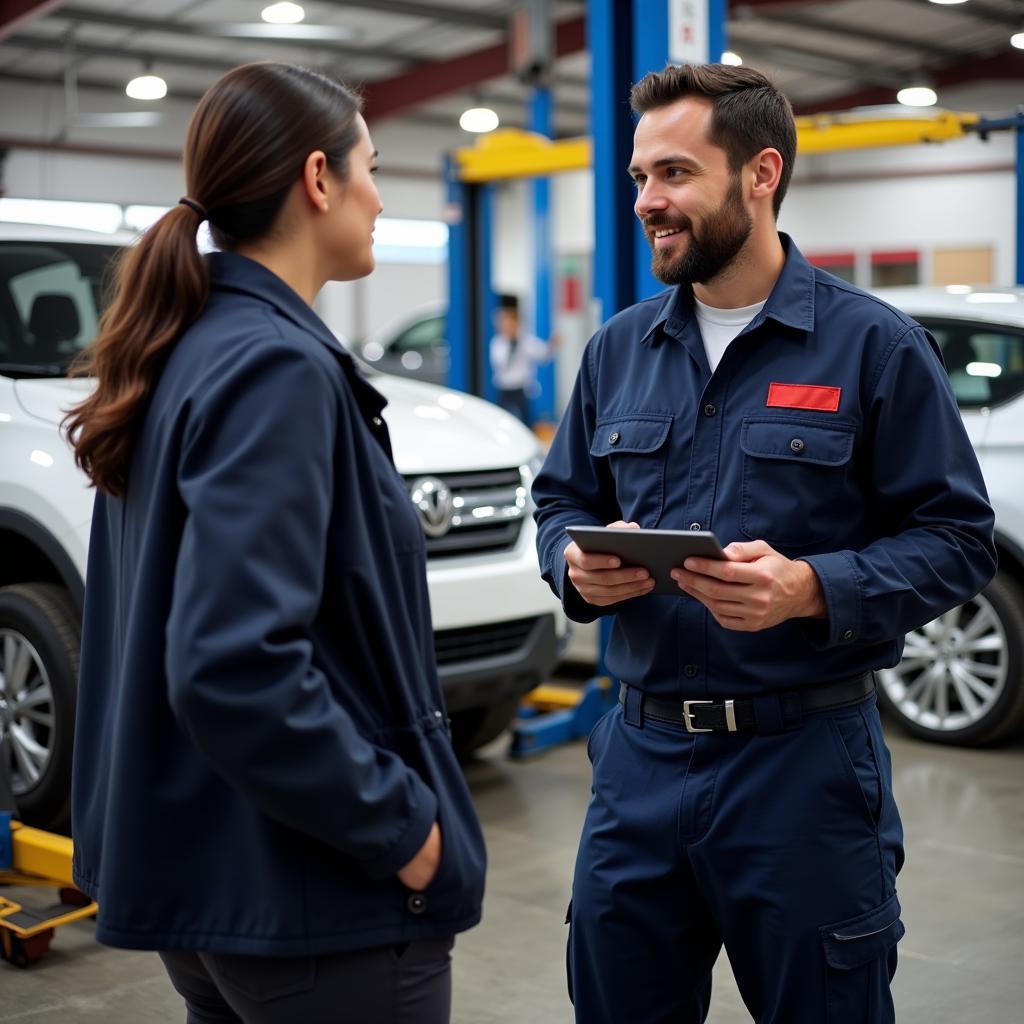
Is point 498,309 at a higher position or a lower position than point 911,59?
lower

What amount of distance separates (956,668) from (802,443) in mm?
3769

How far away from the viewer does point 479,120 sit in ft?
62.2

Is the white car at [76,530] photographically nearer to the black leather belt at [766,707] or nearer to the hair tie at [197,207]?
the black leather belt at [766,707]

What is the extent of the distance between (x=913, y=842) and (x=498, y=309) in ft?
30.2

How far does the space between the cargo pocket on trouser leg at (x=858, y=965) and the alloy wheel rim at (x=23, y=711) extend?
9.07 ft

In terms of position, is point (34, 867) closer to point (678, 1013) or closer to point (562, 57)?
point (678, 1013)

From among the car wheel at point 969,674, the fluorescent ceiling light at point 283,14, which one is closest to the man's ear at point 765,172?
the car wheel at point 969,674

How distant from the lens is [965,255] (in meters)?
20.7

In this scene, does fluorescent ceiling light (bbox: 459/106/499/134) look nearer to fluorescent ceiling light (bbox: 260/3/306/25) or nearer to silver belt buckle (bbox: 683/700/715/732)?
fluorescent ceiling light (bbox: 260/3/306/25)

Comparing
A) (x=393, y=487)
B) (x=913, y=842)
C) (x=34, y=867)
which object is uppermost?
(x=393, y=487)

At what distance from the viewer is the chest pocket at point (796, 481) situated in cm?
195

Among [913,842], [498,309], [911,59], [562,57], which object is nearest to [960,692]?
[913,842]

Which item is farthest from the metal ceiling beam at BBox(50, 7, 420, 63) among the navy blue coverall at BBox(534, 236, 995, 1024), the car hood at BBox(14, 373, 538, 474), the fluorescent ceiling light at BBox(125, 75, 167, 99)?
the navy blue coverall at BBox(534, 236, 995, 1024)

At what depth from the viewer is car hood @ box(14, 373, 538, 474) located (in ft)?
13.4
